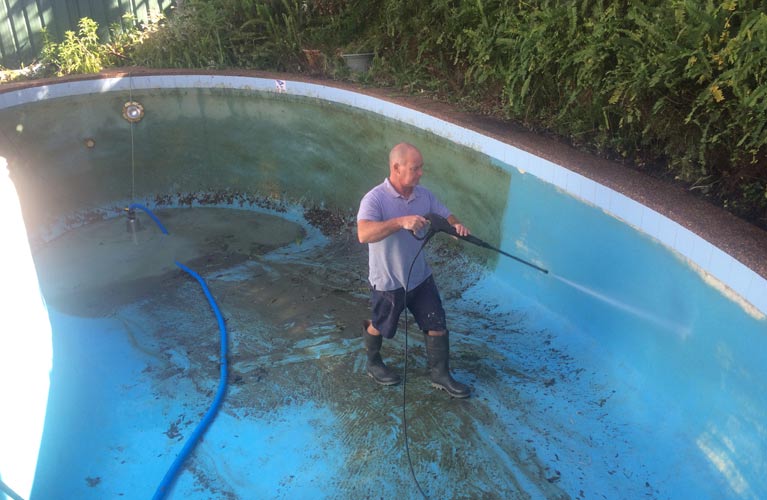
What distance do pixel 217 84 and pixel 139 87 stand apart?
3.11 ft

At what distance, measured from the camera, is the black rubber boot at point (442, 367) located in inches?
155

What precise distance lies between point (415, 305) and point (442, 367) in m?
0.48

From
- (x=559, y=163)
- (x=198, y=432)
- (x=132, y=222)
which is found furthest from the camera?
(x=132, y=222)

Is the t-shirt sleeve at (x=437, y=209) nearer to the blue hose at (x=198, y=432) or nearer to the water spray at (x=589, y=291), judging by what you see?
the water spray at (x=589, y=291)

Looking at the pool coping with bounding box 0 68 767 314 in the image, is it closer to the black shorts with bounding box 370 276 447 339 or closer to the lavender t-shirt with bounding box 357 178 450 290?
the lavender t-shirt with bounding box 357 178 450 290

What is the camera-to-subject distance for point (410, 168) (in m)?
3.58

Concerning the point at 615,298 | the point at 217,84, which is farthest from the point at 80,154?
the point at 615,298

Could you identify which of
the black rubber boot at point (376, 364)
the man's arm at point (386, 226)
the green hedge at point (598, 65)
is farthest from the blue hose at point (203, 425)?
the green hedge at point (598, 65)

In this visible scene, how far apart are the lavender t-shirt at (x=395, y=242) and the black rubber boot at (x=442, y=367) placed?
0.41 meters

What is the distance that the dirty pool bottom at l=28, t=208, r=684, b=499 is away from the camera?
3.49 metres

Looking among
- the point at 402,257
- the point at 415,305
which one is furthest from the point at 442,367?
the point at 402,257

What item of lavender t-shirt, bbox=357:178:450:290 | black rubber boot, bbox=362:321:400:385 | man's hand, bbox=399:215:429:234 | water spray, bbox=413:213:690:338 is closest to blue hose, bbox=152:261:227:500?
black rubber boot, bbox=362:321:400:385

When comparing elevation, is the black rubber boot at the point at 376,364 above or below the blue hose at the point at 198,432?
above

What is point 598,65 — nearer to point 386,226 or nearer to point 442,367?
point 386,226
